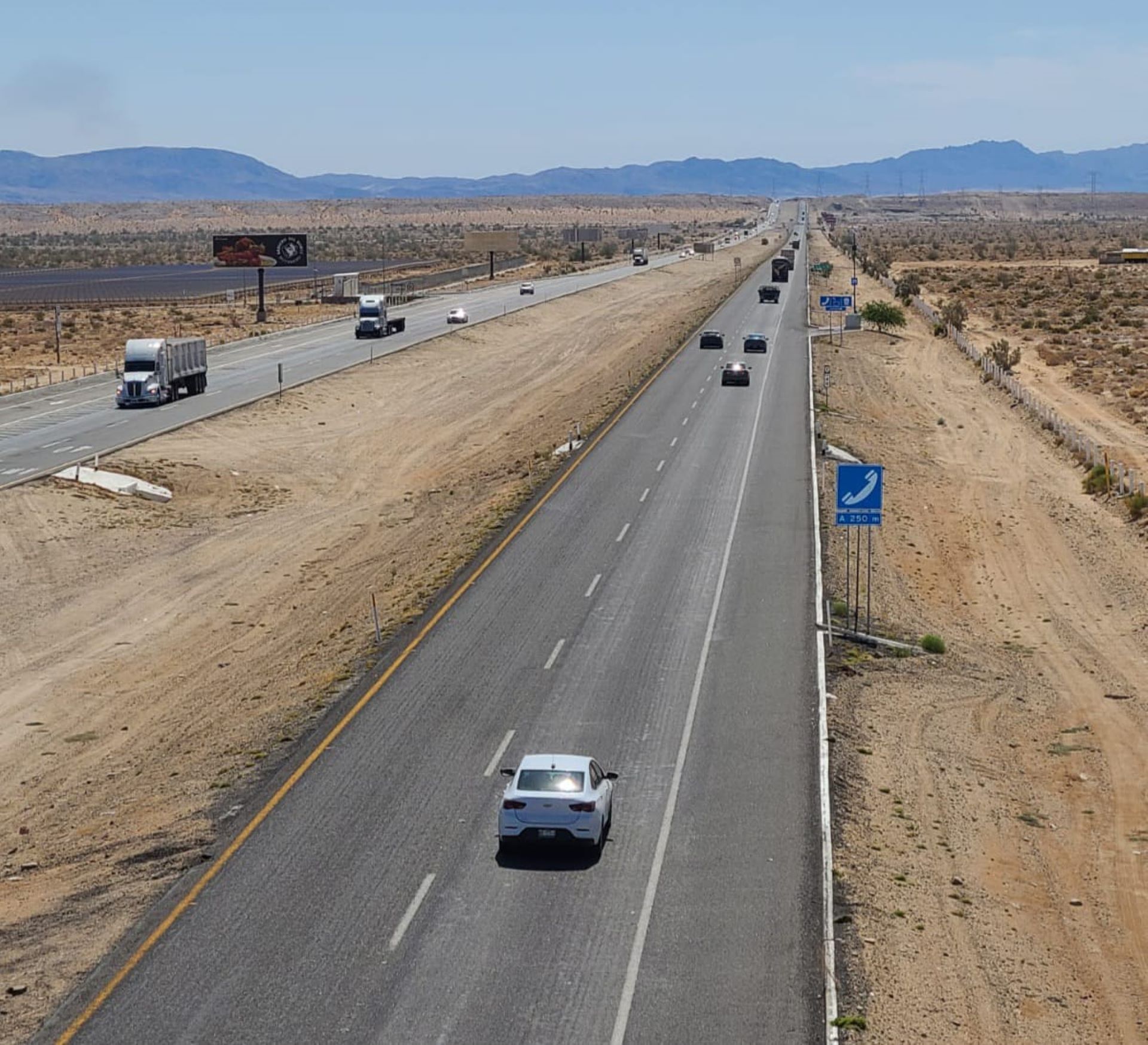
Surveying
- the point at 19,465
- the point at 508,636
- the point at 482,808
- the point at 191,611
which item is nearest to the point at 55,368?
the point at 19,465

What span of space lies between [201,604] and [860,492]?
17.3m

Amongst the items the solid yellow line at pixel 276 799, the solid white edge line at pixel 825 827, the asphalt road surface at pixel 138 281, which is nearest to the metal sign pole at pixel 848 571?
the solid white edge line at pixel 825 827

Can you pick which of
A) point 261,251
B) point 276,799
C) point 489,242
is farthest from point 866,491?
point 489,242

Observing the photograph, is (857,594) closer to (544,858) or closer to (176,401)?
(544,858)

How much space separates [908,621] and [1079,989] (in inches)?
699

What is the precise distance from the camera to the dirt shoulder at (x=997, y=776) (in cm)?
1869

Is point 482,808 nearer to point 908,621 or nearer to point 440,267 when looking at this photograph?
point 908,621

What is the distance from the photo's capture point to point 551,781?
21.3 metres

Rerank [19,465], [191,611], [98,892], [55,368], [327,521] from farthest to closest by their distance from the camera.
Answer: [55,368] → [19,465] → [327,521] → [191,611] → [98,892]

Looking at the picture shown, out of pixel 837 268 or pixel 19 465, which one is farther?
pixel 837 268

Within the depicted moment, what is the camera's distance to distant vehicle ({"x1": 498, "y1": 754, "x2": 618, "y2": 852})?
20922 millimetres

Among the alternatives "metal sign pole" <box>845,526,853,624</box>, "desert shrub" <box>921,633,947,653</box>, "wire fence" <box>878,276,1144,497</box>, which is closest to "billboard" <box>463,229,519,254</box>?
"wire fence" <box>878,276,1144,497</box>

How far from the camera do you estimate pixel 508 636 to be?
32188mm

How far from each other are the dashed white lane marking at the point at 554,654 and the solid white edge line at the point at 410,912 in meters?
9.59
